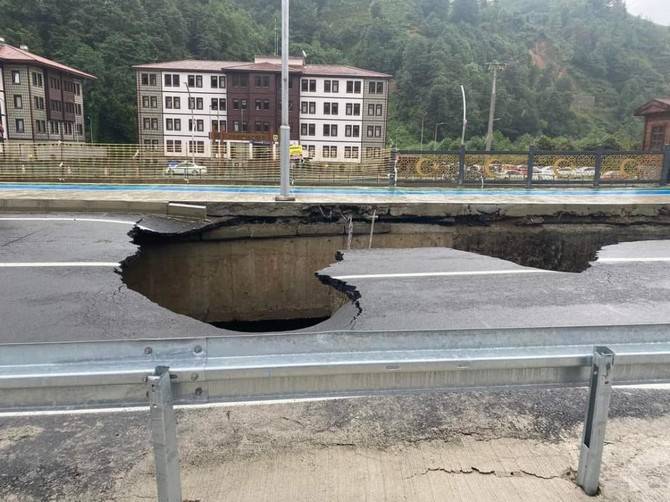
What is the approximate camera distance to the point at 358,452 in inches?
121

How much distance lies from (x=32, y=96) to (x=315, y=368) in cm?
6373

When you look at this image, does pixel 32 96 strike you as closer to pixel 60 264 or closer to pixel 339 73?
pixel 339 73

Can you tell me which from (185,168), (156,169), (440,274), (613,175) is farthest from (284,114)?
(613,175)

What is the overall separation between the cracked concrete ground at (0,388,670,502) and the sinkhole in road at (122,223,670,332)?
7.82 meters

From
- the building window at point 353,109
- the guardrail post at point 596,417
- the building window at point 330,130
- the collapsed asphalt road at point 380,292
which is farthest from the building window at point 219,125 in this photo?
the guardrail post at point 596,417

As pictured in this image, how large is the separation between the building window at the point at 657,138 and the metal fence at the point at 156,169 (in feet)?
69.1

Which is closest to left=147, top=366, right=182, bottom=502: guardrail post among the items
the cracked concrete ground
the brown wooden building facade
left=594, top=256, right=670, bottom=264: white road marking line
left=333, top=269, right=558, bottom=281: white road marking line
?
the cracked concrete ground

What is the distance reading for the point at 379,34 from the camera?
138 meters

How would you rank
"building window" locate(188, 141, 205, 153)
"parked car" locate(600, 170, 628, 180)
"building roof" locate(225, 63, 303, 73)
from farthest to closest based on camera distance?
"building window" locate(188, 141, 205, 153), "building roof" locate(225, 63, 303, 73), "parked car" locate(600, 170, 628, 180)

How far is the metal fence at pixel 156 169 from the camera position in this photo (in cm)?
2138

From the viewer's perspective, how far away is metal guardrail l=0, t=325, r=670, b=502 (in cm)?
222

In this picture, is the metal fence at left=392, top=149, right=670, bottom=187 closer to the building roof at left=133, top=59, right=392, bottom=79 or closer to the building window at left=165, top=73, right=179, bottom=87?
the building roof at left=133, top=59, right=392, bottom=79

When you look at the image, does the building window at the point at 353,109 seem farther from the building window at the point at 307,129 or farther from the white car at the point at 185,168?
the white car at the point at 185,168

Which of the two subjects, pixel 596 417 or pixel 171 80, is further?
pixel 171 80
